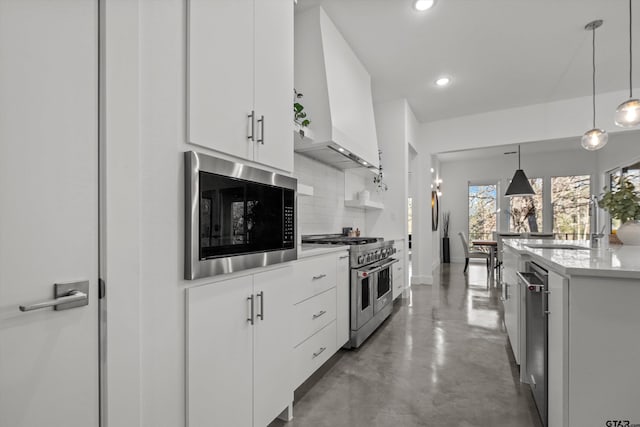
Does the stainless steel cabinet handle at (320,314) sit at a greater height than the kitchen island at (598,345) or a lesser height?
lesser

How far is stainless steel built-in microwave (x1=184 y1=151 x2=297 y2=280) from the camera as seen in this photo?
1.13 meters

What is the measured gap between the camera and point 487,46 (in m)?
3.48

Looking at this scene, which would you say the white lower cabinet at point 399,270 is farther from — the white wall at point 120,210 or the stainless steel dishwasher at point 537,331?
the white wall at point 120,210

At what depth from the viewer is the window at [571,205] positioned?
743 centimetres

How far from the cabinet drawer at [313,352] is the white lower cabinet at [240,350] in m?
0.16

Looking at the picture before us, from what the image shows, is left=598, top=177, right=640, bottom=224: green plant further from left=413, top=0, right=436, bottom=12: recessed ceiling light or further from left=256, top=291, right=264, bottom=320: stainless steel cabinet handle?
left=256, top=291, right=264, bottom=320: stainless steel cabinet handle

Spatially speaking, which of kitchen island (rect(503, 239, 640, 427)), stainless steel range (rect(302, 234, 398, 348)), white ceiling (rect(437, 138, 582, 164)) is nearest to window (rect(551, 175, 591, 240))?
white ceiling (rect(437, 138, 582, 164))

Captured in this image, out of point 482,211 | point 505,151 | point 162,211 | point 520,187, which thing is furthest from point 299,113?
point 482,211

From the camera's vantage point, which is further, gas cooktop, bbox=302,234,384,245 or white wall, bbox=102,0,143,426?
gas cooktop, bbox=302,234,384,245

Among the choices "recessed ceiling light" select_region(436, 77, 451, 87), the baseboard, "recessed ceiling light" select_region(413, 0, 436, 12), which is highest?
"recessed ceiling light" select_region(413, 0, 436, 12)

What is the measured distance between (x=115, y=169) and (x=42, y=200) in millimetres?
188

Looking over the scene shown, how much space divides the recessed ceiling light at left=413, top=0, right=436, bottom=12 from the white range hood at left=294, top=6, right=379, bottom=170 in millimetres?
766

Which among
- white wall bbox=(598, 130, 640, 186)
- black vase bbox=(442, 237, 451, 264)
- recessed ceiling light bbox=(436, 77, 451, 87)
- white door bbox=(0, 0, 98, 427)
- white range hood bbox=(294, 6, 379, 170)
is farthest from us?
black vase bbox=(442, 237, 451, 264)

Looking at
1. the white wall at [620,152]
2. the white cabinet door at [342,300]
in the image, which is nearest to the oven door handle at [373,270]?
the white cabinet door at [342,300]
